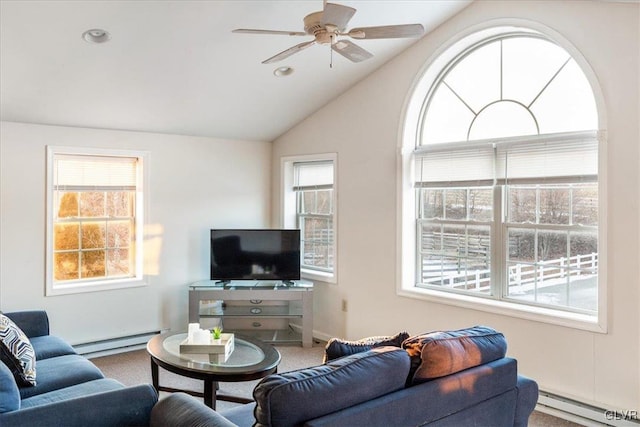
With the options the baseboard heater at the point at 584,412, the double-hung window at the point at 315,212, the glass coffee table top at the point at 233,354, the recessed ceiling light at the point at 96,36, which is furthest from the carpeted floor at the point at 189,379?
the recessed ceiling light at the point at 96,36

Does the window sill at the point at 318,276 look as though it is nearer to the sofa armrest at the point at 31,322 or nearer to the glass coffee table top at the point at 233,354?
the glass coffee table top at the point at 233,354

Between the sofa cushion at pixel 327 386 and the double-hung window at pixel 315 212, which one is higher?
the double-hung window at pixel 315 212

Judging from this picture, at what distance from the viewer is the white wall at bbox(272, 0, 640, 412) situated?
314 cm

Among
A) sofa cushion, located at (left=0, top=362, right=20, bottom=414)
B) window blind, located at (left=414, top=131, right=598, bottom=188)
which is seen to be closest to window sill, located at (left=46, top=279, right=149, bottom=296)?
sofa cushion, located at (left=0, top=362, right=20, bottom=414)

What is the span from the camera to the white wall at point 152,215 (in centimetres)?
430

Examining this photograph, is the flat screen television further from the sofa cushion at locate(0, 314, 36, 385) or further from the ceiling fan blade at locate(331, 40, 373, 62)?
the ceiling fan blade at locate(331, 40, 373, 62)

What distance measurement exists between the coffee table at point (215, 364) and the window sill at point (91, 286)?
5.09 ft

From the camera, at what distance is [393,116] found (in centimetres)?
461

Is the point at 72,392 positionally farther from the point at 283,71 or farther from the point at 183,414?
the point at 283,71

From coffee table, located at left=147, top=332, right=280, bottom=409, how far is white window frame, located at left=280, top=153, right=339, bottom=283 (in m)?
1.80

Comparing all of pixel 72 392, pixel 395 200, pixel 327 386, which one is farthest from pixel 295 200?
pixel 327 386

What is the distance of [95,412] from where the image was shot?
218cm

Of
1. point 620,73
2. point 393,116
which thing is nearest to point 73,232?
point 393,116

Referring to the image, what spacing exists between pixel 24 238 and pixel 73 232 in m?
0.48
